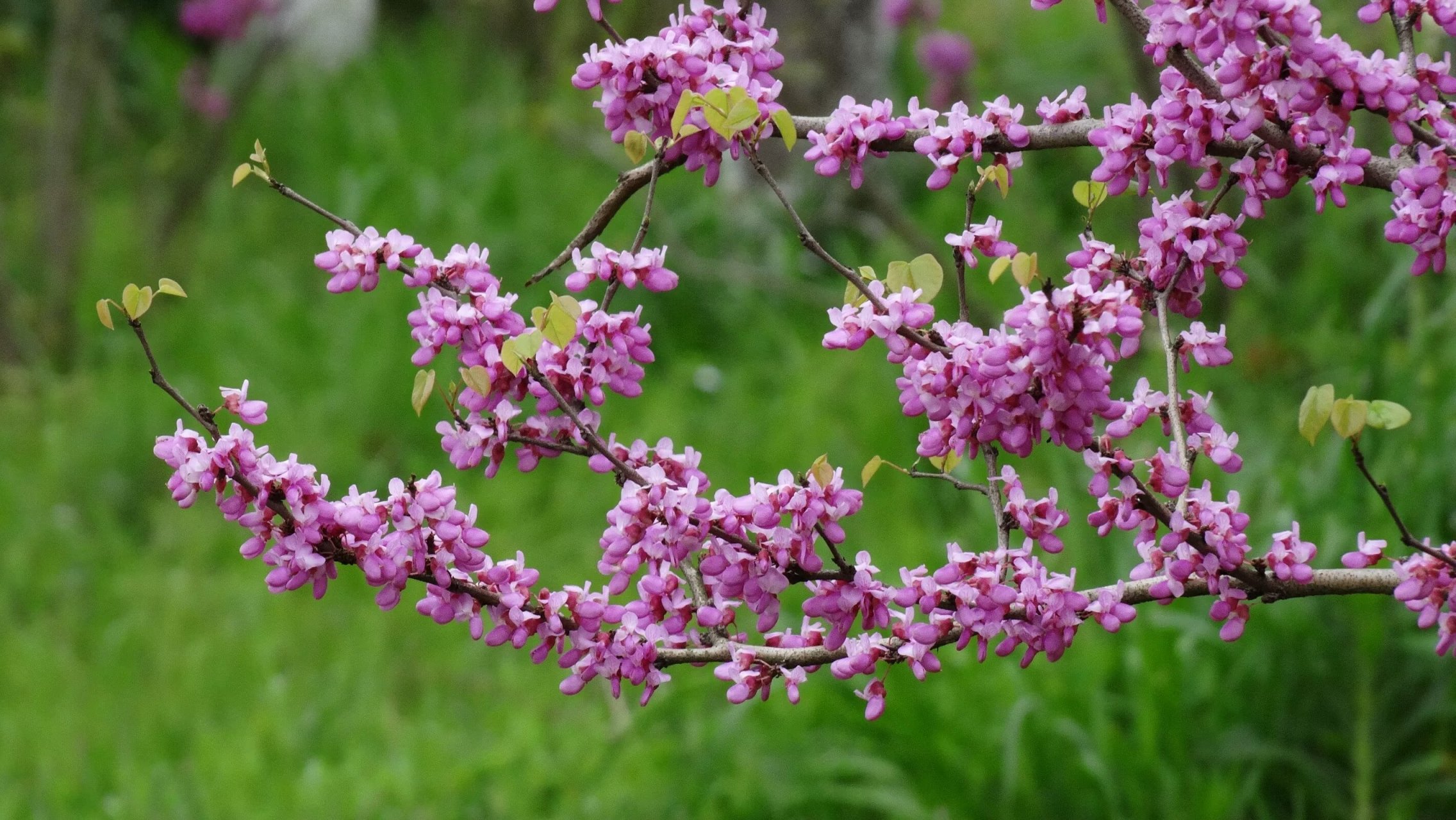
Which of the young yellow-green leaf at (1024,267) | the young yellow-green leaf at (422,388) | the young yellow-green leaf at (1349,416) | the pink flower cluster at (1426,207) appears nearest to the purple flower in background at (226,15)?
the young yellow-green leaf at (422,388)

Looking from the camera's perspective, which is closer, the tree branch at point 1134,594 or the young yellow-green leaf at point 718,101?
the young yellow-green leaf at point 718,101

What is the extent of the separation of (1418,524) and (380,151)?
13.9ft

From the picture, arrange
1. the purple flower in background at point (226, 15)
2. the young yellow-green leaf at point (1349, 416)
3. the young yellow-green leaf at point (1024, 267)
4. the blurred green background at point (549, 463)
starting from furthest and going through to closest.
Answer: the purple flower in background at point (226, 15), the blurred green background at point (549, 463), the young yellow-green leaf at point (1024, 267), the young yellow-green leaf at point (1349, 416)

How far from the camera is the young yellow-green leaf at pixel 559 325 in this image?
1246 mm

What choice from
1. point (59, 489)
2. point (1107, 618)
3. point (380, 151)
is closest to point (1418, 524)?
point (1107, 618)

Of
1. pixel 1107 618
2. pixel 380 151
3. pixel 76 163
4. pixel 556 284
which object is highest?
pixel 380 151

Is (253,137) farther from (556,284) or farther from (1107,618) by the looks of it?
(1107,618)

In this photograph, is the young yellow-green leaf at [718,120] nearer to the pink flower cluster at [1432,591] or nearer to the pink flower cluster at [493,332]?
the pink flower cluster at [493,332]

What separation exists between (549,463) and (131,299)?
10.6 feet

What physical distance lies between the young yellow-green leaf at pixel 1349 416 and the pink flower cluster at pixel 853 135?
46 centimetres

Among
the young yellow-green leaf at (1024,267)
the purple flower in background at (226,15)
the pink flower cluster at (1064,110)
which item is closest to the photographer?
the young yellow-green leaf at (1024,267)

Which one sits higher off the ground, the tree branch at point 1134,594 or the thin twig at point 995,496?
the thin twig at point 995,496

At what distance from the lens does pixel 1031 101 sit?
5.82 metres

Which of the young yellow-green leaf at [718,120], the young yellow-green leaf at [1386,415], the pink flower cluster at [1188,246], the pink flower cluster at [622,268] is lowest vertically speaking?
the young yellow-green leaf at [1386,415]
